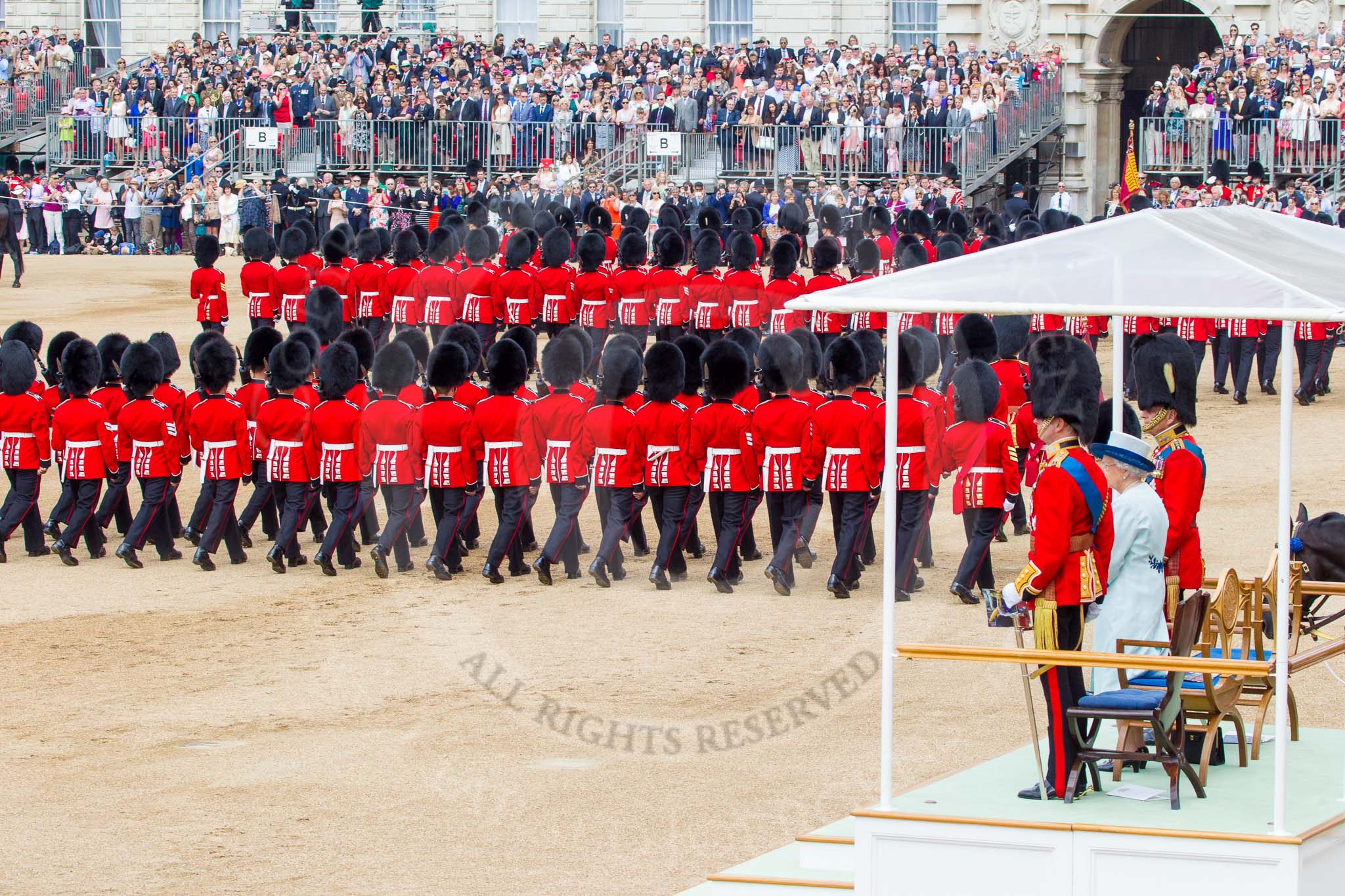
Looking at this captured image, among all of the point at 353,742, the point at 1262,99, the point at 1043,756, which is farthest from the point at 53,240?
the point at 1043,756

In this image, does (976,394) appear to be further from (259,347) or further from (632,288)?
(632,288)

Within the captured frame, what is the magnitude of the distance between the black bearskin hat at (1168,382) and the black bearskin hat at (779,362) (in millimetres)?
3575

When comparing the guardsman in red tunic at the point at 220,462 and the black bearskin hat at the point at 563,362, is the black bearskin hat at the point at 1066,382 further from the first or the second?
the guardsman in red tunic at the point at 220,462

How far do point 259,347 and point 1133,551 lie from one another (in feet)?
22.0

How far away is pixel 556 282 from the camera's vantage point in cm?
1609

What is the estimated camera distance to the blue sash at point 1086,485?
19.0 feet

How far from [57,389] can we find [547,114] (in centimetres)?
1524

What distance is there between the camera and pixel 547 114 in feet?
84.9

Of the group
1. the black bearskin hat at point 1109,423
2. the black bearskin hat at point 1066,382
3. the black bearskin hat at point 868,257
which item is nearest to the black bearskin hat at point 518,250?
the black bearskin hat at point 868,257

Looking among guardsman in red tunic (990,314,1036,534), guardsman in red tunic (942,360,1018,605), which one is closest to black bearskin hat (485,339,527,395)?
guardsman in red tunic (942,360,1018,605)

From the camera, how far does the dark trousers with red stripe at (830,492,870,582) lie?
9.87 m

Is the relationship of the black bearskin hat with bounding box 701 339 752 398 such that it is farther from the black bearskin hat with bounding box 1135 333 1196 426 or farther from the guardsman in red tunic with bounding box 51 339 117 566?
the black bearskin hat with bounding box 1135 333 1196 426

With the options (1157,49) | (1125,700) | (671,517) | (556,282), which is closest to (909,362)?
(671,517)

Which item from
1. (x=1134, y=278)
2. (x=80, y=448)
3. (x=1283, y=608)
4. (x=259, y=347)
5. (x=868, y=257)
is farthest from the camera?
(x=868, y=257)
